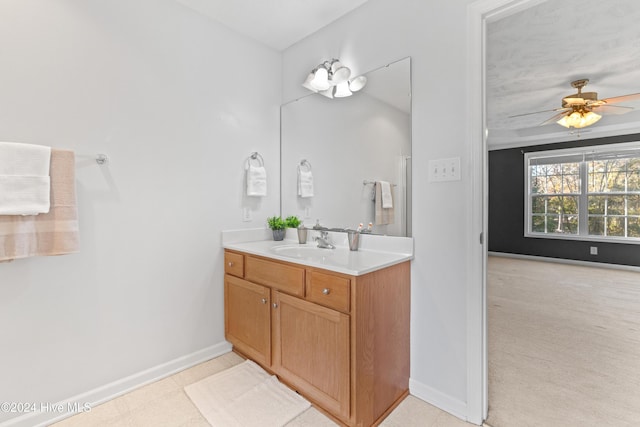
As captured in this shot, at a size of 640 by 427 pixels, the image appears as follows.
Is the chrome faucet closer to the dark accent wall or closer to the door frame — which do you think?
the door frame

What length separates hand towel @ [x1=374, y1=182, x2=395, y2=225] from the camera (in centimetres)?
188

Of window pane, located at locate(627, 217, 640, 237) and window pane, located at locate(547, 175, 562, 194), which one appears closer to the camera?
window pane, located at locate(627, 217, 640, 237)

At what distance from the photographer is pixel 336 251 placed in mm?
2012

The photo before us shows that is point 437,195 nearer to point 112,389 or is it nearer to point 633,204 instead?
→ point 112,389

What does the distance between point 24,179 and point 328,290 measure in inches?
58.7

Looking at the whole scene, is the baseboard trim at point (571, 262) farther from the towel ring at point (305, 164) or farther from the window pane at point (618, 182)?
the towel ring at point (305, 164)

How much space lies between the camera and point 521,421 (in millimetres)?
1527

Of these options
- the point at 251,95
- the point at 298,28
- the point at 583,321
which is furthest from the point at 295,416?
the point at 583,321

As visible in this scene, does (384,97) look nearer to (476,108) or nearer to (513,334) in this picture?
(476,108)

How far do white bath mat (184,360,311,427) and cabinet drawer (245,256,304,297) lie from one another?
59 centimetres

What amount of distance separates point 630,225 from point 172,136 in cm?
669

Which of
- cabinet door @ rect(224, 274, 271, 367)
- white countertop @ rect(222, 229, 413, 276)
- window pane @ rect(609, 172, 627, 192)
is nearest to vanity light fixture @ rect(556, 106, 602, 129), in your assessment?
window pane @ rect(609, 172, 627, 192)

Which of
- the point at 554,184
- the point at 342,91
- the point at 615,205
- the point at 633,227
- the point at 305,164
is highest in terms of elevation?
the point at 342,91

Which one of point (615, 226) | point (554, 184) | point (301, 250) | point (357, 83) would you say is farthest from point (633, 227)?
point (301, 250)
